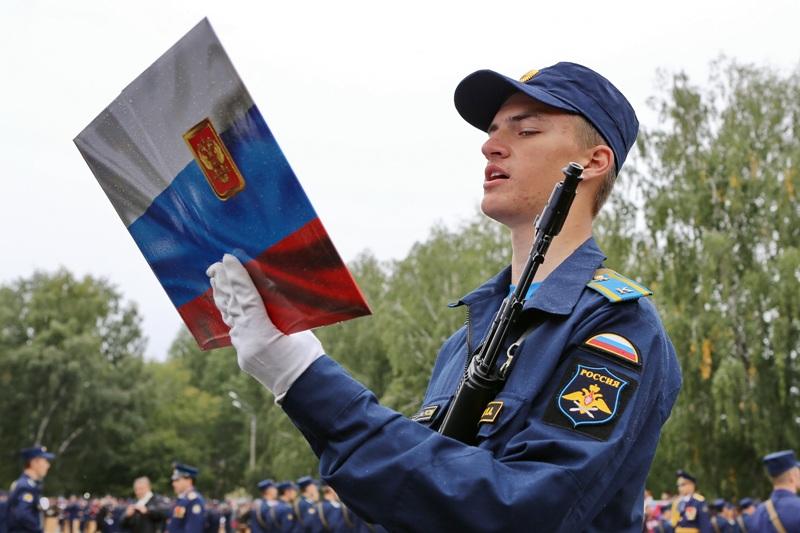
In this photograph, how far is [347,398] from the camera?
2.05 metres

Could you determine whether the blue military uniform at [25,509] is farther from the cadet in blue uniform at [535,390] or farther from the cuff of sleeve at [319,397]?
the cuff of sleeve at [319,397]

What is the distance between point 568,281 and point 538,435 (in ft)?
1.55

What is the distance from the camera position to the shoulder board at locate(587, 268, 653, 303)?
7.56 ft

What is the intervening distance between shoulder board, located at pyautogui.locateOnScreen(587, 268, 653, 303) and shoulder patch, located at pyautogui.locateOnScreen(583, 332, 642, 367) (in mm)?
108

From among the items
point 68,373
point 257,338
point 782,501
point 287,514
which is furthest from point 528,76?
point 68,373

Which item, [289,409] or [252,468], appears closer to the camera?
[289,409]

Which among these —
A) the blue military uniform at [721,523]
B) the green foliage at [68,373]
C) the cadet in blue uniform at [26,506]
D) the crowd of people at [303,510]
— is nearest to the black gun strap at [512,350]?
the crowd of people at [303,510]

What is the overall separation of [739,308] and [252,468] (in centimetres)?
3995

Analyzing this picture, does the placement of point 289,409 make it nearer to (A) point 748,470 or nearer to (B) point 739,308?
(B) point 739,308

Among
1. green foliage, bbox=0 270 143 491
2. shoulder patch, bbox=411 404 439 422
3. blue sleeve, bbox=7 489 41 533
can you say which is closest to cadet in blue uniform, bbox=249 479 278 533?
blue sleeve, bbox=7 489 41 533

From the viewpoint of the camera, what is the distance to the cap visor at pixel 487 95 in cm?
254

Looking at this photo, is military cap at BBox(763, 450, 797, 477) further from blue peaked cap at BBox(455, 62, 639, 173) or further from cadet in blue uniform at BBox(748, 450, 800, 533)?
blue peaked cap at BBox(455, 62, 639, 173)

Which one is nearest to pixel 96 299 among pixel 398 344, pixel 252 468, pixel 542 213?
pixel 252 468

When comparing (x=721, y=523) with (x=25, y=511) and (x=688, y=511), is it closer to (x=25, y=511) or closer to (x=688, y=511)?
(x=688, y=511)
